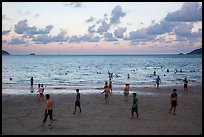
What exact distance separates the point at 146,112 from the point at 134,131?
494cm

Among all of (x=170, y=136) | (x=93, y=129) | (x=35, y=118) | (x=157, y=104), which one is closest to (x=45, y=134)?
(x=93, y=129)

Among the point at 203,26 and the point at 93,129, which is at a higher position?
the point at 203,26

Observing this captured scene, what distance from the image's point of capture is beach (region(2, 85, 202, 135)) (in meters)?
13.7

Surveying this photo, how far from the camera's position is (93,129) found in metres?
14.0

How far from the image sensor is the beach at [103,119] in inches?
539

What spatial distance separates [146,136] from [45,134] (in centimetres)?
493

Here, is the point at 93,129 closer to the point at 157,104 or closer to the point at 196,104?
the point at 157,104

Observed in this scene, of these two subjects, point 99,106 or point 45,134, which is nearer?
point 45,134

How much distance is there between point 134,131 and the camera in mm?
13641

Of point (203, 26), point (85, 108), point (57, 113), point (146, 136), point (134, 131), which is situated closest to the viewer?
point (203, 26)

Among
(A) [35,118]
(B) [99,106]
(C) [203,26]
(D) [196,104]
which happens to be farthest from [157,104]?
(C) [203,26]

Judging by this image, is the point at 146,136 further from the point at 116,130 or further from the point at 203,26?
the point at 203,26

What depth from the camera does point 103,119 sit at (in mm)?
16172

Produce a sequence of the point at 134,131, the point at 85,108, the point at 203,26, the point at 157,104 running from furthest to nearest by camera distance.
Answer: the point at 157,104 < the point at 85,108 < the point at 134,131 < the point at 203,26
